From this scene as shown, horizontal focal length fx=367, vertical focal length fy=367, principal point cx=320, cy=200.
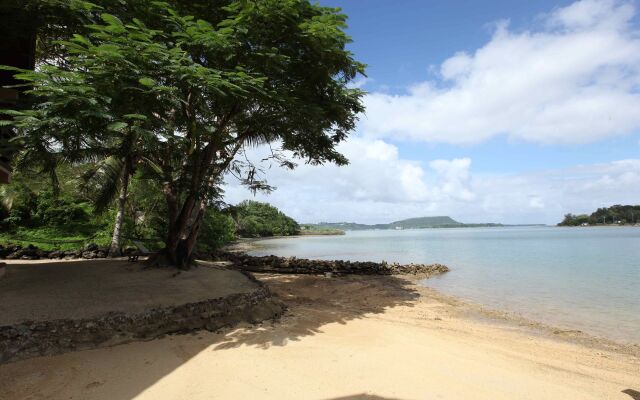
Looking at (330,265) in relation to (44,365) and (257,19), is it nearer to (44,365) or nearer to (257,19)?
(257,19)

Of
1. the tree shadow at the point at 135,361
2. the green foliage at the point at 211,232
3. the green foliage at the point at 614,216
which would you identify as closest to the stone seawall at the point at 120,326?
the tree shadow at the point at 135,361

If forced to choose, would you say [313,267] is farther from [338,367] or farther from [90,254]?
[338,367]

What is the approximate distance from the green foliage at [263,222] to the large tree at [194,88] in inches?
2108

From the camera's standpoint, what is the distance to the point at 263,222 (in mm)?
76438

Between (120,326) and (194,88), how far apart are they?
412cm

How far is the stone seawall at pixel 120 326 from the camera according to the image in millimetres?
4883

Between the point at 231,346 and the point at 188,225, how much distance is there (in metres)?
5.19

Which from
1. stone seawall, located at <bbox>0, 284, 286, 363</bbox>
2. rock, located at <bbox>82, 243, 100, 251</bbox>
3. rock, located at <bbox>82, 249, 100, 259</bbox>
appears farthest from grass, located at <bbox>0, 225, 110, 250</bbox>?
stone seawall, located at <bbox>0, 284, 286, 363</bbox>

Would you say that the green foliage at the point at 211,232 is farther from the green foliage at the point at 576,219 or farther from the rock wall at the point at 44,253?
the green foliage at the point at 576,219

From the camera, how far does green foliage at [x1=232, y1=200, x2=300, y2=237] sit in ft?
224

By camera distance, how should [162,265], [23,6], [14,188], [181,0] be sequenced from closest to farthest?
[23,6] → [181,0] → [162,265] → [14,188]

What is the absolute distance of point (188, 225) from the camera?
33.5ft

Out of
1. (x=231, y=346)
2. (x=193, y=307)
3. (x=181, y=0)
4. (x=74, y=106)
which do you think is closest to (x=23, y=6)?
(x=181, y=0)

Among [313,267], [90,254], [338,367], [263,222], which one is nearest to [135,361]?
[338,367]
